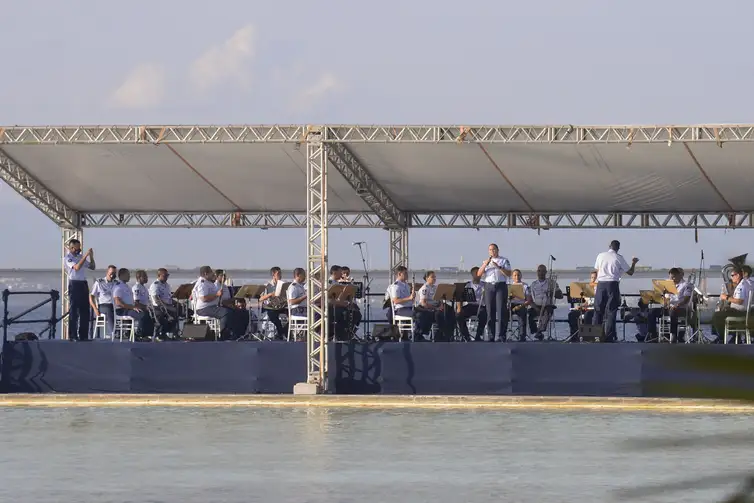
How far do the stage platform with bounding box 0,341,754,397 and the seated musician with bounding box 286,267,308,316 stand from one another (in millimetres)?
1078

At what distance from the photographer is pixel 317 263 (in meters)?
17.7

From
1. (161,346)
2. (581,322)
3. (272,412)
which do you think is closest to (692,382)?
(272,412)

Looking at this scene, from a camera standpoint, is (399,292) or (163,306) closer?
(399,292)

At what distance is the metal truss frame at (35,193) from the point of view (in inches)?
775

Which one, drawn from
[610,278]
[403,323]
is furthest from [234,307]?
[610,278]

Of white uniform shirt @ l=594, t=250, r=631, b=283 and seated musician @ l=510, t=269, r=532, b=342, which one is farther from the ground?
white uniform shirt @ l=594, t=250, r=631, b=283

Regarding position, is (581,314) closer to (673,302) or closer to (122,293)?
(673,302)

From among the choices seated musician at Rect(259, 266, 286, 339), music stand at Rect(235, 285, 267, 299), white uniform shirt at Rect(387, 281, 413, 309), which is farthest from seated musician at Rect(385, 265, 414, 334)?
music stand at Rect(235, 285, 267, 299)

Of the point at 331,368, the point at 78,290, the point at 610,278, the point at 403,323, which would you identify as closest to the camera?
the point at 331,368

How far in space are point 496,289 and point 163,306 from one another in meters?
5.08

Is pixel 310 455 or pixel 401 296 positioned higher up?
pixel 401 296

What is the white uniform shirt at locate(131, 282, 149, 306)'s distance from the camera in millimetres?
19766

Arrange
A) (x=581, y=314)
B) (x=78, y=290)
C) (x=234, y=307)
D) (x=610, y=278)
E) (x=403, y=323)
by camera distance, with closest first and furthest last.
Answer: (x=610, y=278) → (x=78, y=290) → (x=403, y=323) → (x=234, y=307) → (x=581, y=314)

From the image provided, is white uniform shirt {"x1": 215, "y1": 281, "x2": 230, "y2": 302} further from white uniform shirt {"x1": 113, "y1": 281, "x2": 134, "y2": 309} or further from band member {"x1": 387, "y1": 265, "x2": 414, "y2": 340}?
band member {"x1": 387, "y1": 265, "x2": 414, "y2": 340}
